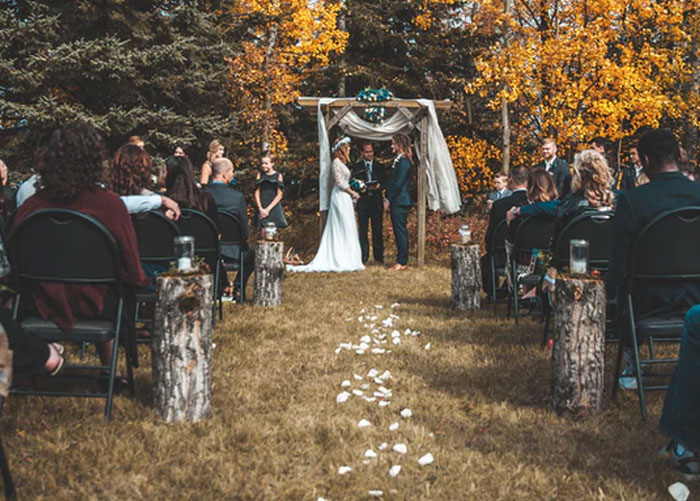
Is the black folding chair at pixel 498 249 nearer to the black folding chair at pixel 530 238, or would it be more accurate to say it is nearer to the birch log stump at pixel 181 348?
the black folding chair at pixel 530 238

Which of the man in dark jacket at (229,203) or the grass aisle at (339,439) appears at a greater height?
the man in dark jacket at (229,203)

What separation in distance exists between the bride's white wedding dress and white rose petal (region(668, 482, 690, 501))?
8697 millimetres

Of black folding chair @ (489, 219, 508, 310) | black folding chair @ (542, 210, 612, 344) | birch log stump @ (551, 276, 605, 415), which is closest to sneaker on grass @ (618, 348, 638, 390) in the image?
birch log stump @ (551, 276, 605, 415)

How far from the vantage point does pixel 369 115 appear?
39.5 feet

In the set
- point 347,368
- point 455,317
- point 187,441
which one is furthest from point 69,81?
point 187,441

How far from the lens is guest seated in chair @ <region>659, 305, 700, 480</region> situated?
2725 millimetres

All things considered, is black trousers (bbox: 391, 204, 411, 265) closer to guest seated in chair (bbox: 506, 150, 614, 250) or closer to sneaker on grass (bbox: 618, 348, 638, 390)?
guest seated in chair (bbox: 506, 150, 614, 250)

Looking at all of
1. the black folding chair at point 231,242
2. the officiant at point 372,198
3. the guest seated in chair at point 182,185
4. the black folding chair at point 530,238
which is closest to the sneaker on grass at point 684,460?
the black folding chair at point 530,238

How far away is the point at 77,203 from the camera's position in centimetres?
355

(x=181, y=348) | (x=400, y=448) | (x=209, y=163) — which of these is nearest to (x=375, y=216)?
(x=209, y=163)

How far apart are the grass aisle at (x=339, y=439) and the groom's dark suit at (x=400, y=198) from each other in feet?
21.0

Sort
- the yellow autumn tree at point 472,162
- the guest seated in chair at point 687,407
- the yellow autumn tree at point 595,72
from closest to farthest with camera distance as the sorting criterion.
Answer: the guest seated in chair at point 687,407 < the yellow autumn tree at point 595,72 < the yellow autumn tree at point 472,162

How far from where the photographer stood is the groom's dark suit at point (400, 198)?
11.4 meters

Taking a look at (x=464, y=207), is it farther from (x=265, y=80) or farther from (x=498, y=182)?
(x=498, y=182)
